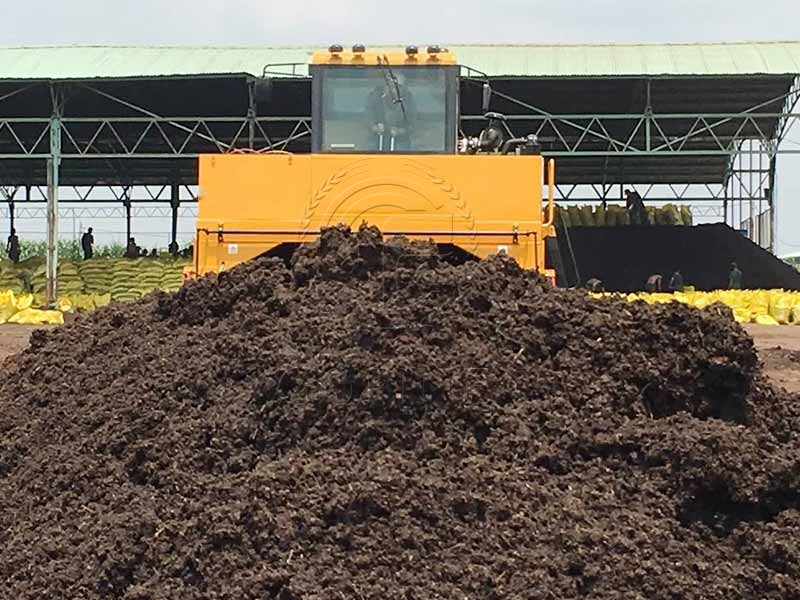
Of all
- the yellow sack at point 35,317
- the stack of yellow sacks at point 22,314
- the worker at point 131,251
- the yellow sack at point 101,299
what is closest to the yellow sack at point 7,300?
the stack of yellow sacks at point 22,314

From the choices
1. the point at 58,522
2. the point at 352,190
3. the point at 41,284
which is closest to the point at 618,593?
the point at 58,522

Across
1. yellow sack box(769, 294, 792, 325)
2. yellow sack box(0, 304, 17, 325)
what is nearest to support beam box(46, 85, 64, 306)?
yellow sack box(0, 304, 17, 325)

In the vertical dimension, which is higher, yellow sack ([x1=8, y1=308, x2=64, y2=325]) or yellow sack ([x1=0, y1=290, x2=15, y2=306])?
yellow sack ([x1=0, y1=290, x2=15, y2=306])

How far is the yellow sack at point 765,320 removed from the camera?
18.1m

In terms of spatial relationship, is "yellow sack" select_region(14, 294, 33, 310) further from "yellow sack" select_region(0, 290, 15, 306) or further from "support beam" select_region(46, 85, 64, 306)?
"support beam" select_region(46, 85, 64, 306)

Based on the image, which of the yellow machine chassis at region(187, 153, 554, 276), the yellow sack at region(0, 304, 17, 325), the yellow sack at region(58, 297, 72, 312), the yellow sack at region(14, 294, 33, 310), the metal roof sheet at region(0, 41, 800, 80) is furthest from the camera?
the metal roof sheet at region(0, 41, 800, 80)

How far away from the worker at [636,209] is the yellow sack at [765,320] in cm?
985

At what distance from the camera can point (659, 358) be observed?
4703 millimetres

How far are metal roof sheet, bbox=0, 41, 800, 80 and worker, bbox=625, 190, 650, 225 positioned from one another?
6713 millimetres

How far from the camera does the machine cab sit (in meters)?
8.84

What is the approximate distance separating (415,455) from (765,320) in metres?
15.3

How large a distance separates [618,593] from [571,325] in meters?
1.53

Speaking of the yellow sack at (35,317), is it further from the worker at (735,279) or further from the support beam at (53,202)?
the worker at (735,279)

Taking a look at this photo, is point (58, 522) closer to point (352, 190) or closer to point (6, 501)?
point (6, 501)
